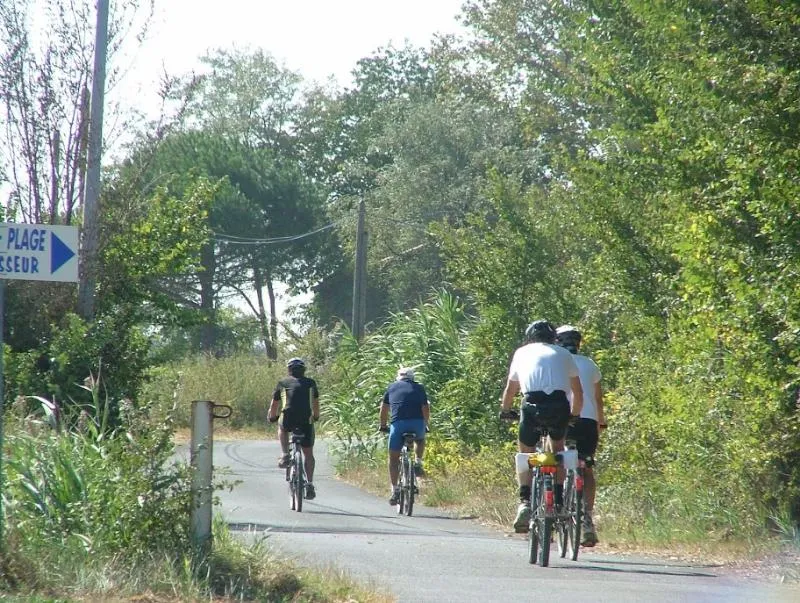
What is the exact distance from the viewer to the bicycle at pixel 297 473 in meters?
16.8

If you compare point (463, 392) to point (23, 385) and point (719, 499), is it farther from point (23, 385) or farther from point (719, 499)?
point (719, 499)

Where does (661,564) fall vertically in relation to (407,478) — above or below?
below

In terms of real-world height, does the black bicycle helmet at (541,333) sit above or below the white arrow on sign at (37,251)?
below

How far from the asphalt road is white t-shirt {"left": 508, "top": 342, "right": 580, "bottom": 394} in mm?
1315

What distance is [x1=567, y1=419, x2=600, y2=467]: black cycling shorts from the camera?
11.4 meters

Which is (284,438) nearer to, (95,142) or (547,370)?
(95,142)

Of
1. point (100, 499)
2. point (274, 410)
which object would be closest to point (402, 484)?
point (274, 410)

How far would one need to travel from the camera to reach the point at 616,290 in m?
17.3

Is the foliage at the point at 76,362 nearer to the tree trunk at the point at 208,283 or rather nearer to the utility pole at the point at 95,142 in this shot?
the utility pole at the point at 95,142

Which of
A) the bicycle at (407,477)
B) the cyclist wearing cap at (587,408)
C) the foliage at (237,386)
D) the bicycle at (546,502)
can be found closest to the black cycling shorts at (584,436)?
the cyclist wearing cap at (587,408)

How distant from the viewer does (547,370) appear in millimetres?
10391

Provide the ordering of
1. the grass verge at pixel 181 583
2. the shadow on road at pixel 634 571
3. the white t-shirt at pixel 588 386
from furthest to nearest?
the white t-shirt at pixel 588 386
the shadow on road at pixel 634 571
the grass verge at pixel 181 583

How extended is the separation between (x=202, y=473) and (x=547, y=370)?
283 centimetres

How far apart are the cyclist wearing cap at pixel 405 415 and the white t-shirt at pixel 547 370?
6.62 meters
